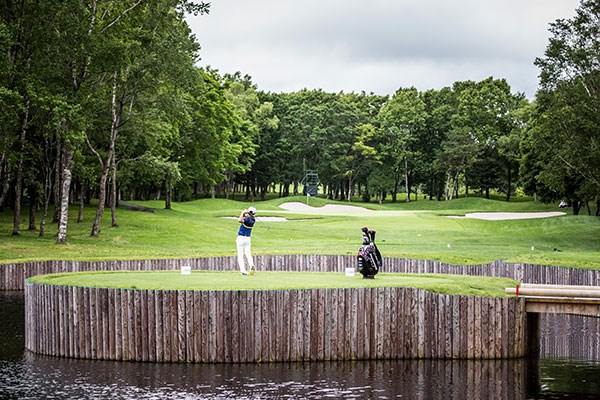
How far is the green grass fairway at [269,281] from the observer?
65.5 ft

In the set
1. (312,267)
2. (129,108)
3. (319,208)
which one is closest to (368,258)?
(312,267)

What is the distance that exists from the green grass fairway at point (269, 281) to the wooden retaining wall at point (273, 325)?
0.61 m

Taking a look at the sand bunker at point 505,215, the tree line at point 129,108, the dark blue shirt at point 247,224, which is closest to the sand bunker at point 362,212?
the sand bunker at point 505,215

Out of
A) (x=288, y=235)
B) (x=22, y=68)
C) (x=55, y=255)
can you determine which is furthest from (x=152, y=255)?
(x=288, y=235)

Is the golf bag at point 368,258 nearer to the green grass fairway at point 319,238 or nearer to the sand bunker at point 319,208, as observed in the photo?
the green grass fairway at point 319,238

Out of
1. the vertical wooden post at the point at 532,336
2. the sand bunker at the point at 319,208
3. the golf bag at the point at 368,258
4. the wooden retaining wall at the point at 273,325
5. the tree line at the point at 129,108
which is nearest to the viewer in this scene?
the wooden retaining wall at the point at 273,325

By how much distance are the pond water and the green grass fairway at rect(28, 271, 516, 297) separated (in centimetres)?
199

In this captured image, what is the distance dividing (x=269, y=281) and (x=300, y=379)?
528cm

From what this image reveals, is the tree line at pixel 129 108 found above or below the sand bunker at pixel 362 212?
above

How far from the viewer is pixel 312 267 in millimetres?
34125

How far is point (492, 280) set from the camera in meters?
23.6

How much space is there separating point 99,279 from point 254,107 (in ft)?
328

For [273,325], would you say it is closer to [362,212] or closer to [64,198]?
[64,198]

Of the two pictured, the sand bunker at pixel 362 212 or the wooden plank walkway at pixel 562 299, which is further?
Result: the sand bunker at pixel 362 212
